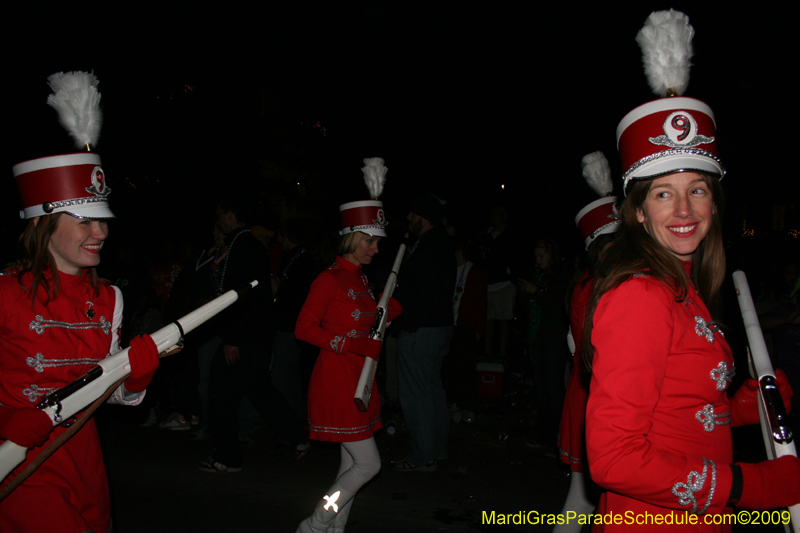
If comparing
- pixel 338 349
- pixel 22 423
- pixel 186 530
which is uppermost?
pixel 338 349

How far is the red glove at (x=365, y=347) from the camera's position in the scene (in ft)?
11.7

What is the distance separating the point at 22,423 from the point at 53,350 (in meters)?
0.48

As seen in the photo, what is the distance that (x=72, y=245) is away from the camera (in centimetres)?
243

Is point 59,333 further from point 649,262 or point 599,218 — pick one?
point 599,218

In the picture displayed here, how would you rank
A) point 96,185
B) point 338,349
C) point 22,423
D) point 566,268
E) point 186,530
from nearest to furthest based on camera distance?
point 22,423, point 96,185, point 338,349, point 186,530, point 566,268

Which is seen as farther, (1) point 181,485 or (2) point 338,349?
(1) point 181,485

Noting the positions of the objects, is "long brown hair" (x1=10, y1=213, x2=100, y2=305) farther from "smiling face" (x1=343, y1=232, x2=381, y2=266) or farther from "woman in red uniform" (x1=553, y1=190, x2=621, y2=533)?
"woman in red uniform" (x1=553, y1=190, x2=621, y2=533)

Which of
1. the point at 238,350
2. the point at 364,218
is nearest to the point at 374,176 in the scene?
the point at 364,218

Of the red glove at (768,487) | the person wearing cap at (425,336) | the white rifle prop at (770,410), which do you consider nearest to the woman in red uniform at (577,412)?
the white rifle prop at (770,410)

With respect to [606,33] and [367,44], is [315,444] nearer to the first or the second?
[606,33]

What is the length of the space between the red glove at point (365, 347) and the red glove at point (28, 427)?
192cm

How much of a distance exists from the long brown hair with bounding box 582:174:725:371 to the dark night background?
4408 millimetres

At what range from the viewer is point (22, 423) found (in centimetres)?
185

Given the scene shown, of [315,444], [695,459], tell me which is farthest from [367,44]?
[695,459]
